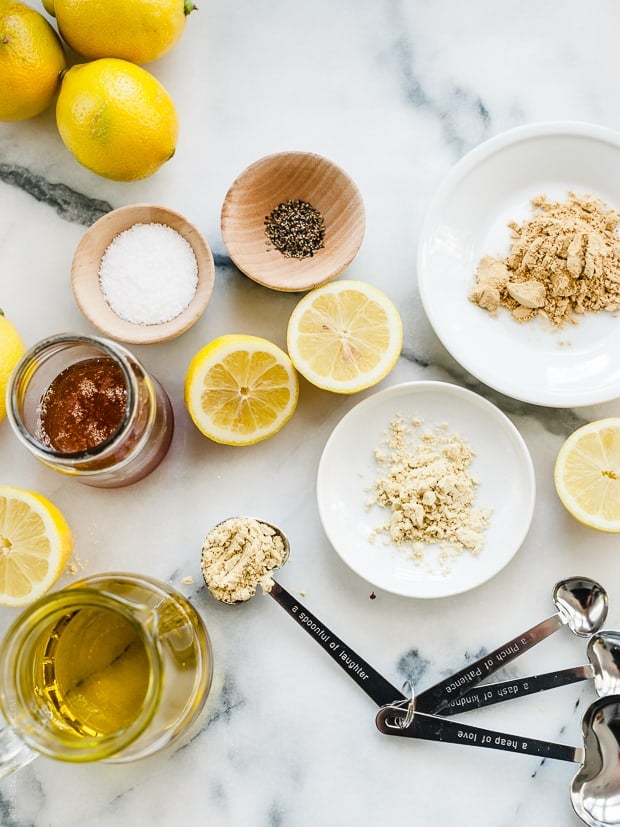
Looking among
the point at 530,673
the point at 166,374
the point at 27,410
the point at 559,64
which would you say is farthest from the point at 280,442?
the point at 559,64

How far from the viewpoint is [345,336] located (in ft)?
4.45

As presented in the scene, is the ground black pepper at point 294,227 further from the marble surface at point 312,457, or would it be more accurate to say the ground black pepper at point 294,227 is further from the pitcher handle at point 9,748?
the pitcher handle at point 9,748

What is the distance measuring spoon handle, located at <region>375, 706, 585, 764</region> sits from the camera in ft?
4.37

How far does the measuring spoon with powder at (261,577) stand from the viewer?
53.3 inches

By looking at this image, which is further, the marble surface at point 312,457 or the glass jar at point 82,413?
the marble surface at point 312,457

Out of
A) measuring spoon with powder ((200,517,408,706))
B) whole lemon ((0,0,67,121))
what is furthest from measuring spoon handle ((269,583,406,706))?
whole lemon ((0,0,67,121))

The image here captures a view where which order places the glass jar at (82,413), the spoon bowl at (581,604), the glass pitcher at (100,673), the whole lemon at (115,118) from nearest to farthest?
the glass pitcher at (100,673), the glass jar at (82,413), the whole lemon at (115,118), the spoon bowl at (581,604)

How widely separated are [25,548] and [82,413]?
0.26 metres

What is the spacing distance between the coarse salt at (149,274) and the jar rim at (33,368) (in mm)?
180

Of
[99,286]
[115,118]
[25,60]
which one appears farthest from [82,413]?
[25,60]

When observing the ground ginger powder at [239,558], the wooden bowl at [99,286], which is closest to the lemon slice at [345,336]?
the wooden bowl at [99,286]

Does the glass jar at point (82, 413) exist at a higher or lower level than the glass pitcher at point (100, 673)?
higher

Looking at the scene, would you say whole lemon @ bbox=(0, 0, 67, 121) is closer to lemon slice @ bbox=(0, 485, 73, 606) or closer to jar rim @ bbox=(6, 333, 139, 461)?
jar rim @ bbox=(6, 333, 139, 461)

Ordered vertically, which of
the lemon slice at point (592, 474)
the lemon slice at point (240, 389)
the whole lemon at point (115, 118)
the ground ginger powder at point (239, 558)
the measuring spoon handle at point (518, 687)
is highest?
the whole lemon at point (115, 118)
